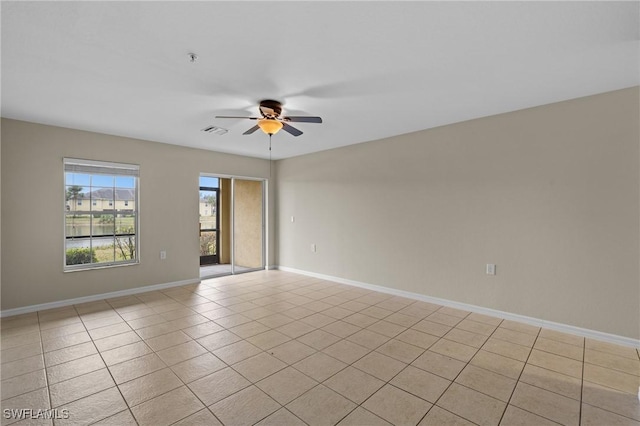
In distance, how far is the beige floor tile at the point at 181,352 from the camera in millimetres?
2631

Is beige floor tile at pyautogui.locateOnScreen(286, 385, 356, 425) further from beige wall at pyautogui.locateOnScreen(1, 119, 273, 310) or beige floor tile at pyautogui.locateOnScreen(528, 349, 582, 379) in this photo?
beige wall at pyautogui.locateOnScreen(1, 119, 273, 310)

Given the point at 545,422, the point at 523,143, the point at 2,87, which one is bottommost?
the point at 545,422

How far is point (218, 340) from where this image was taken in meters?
3.01

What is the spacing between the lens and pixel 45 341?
297 centimetres

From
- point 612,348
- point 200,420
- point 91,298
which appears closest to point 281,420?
point 200,420

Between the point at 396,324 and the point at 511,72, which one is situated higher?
the point at 511,72

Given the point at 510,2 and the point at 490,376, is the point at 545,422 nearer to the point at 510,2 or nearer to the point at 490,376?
the point at 490,376

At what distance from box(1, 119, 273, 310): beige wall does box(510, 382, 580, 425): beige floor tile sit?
5.01 m

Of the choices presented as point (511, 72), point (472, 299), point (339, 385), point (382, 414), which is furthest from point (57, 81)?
point (472, 299)

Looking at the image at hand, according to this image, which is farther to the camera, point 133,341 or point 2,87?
point 133,341

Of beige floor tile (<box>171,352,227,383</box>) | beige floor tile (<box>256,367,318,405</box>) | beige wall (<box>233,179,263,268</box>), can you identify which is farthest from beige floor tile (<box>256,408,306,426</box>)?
beige wall (<box>233,179,263,268</box>)

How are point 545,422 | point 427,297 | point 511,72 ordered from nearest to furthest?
point 545,422, point 511,72, point 427,297

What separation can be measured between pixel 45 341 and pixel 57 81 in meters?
2.53

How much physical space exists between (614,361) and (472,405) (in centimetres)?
163
